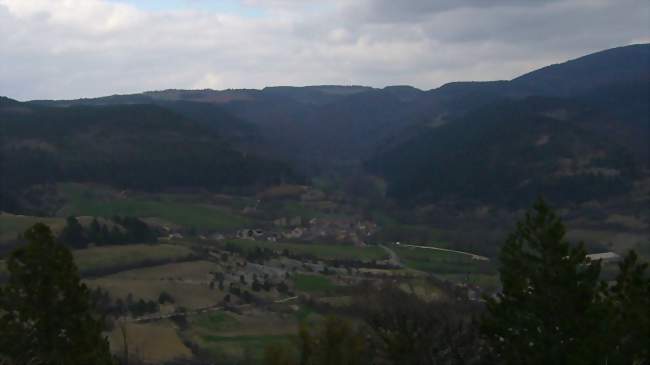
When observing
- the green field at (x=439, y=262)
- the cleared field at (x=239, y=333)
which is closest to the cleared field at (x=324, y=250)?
the green field at (x=439, y=262)

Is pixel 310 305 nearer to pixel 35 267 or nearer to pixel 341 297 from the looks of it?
pixel 341 297

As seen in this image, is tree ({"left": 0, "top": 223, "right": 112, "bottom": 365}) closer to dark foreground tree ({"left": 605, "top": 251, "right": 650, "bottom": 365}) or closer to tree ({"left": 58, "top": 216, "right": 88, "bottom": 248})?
dark foreground tree ({"left": 605, "top": 251, "right": 650, "bottom": 365})

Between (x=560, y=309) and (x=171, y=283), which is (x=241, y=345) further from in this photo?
(x=560, y=309)

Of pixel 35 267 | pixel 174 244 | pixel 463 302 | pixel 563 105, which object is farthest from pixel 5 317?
pixel 563 105

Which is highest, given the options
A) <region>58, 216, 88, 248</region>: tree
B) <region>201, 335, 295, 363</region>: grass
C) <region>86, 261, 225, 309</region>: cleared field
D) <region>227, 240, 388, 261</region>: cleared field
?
<region>58, 216, 88, 248</region>: tree

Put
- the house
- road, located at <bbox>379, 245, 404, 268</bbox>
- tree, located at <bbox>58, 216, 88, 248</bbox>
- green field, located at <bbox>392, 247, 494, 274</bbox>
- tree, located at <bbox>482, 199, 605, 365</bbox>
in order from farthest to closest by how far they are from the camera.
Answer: road, located at <bbox>379, 245, 404, 268</bbox>
green field, located at <bbox>392, 247, 494, 274</bbox>
the house
tree, located at <bbox>58, 216, 88, 248</bbox>
tree, located at <bbox>482, 199, 605, 365</bbox>

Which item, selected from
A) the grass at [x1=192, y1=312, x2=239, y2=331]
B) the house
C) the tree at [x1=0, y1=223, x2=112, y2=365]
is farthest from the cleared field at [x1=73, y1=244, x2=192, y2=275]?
the tree at [x1=0, y1=223, x2=112, y2=365]
